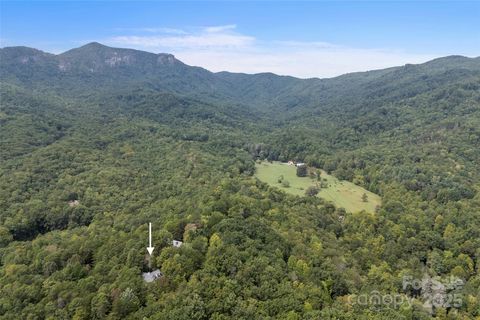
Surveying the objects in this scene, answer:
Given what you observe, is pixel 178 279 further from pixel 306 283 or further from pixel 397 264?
pixel 397 264

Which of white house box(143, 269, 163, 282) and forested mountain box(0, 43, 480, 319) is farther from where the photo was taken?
white house box(143, 269, 163, 282)

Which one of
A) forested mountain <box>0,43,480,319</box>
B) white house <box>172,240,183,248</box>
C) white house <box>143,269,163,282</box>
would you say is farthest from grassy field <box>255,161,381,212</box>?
white house <box>143,269,163,282</box>

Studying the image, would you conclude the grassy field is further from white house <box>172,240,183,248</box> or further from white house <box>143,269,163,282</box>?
white house <box>143,269,163,282</box>

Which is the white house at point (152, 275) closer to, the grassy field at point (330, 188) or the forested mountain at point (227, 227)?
the forested mountain at point (227, 227)

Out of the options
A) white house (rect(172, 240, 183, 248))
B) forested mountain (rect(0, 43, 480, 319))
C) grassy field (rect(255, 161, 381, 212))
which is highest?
white house (rect(172, 240, 183, 248))

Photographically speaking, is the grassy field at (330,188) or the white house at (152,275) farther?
the grassy field at (330,188)

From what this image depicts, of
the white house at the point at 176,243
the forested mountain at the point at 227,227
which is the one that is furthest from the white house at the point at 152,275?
the white house at the point at 176,243

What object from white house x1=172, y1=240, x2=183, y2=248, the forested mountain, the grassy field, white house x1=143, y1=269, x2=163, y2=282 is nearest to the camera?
the forested mountain
